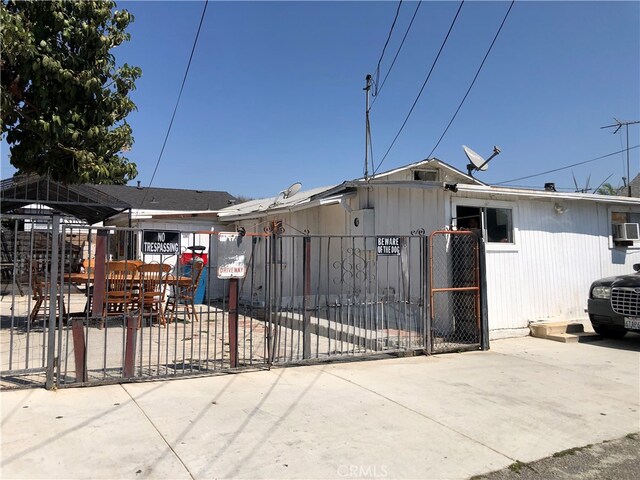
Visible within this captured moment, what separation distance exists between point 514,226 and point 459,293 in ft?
7.10

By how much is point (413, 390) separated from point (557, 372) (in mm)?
2462

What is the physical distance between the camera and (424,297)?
24.3 ft

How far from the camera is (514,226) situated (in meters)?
9.42

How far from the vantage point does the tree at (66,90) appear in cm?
776

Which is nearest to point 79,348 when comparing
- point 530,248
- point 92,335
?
point 92,335

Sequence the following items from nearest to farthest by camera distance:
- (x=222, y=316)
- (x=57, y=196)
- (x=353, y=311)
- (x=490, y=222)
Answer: (x=222, y=316), (x=353, y=311), (x=490, y=222), (x=57, y=196)

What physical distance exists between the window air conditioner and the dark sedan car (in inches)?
84.6

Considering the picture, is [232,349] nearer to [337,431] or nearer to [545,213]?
[337,431]

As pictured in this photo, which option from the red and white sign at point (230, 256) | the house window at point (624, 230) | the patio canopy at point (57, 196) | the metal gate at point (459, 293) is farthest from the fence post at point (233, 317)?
the house window at point (624, 230)

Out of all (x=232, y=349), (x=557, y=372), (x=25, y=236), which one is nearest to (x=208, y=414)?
(x=232, y=349)

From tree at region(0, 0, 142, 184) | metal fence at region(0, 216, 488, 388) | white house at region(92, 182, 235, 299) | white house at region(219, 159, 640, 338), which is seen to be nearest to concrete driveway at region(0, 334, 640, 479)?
metal fence at region(0, 216, 488, 388)

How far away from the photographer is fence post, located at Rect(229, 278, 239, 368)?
19.5 feet

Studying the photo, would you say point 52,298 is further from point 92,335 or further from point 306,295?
point 92,335

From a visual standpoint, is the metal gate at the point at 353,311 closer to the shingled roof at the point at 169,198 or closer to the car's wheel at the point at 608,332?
the car's wheel at the point at 608,332
